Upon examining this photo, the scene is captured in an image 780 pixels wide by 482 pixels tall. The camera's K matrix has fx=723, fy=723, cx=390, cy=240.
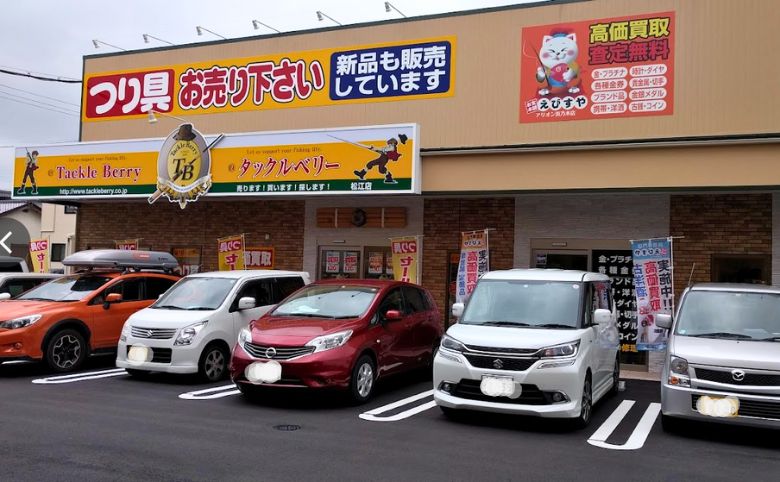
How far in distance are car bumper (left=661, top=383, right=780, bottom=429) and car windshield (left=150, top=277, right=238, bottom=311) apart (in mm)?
6601

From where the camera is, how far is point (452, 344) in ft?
27.3

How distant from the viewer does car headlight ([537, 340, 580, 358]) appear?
7852mm

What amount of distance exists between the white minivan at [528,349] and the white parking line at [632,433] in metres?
0.28

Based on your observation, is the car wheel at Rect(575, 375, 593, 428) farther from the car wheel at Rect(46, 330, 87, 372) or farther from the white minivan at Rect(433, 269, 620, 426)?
the car wheel at Rect(46, 330, 87, 372)

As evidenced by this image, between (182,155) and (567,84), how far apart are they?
26.7 ft

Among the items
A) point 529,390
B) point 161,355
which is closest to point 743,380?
point 529,390

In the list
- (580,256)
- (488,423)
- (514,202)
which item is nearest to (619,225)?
(580,256)

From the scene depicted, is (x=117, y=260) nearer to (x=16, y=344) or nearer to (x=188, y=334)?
(x=16, y=344)

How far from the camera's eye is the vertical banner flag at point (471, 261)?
14.3 m

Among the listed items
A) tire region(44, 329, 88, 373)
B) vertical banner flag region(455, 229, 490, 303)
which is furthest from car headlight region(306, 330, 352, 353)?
vertical banner flag region(455, 229, 490, 303)

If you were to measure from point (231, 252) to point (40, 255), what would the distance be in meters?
6.33

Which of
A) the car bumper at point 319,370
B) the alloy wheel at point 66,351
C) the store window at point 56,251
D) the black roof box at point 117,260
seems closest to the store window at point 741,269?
the car bumper at point 319,370

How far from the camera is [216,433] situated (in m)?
7.45

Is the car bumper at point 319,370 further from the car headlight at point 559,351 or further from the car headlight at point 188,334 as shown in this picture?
the car headlight at point 559,351
